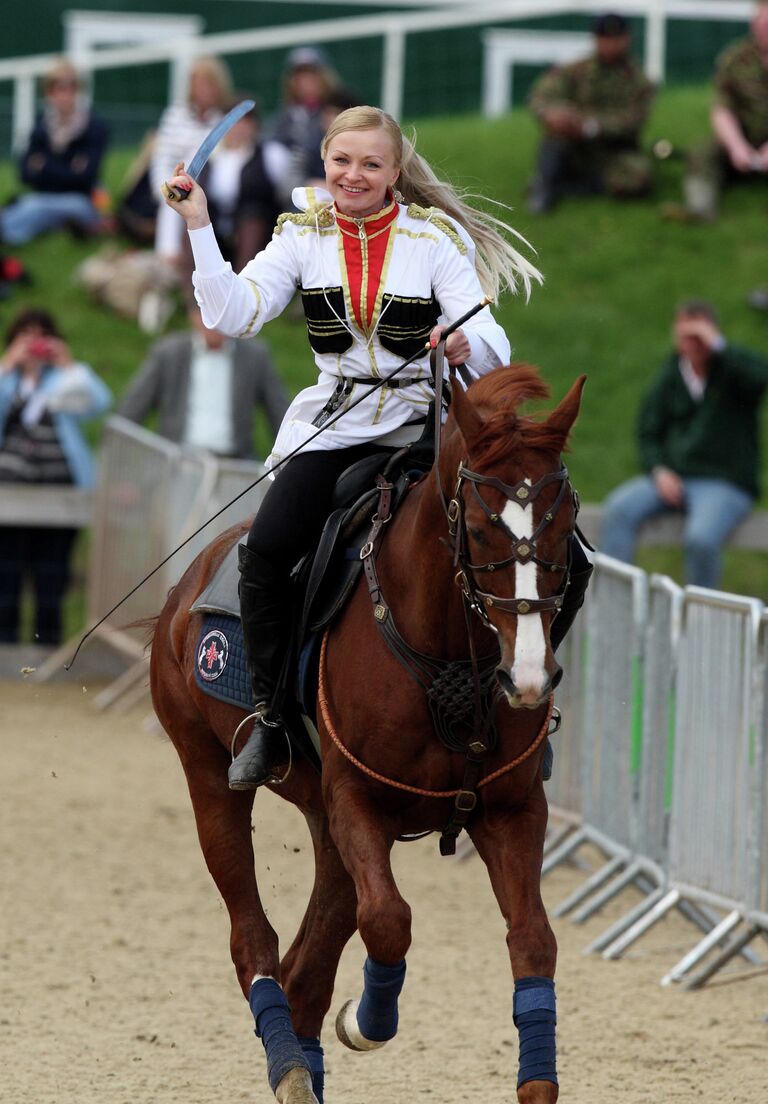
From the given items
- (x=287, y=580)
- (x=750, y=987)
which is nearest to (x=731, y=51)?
(x=750, y=987)

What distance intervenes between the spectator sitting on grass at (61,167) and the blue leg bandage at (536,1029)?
14.3 metres

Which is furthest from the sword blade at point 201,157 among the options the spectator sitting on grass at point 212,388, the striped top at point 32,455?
the striped top at point 32,455

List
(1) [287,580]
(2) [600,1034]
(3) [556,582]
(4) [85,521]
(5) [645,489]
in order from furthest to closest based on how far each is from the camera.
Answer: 1. (4) [85,521]
2. (5) [645,489]
3. (2) [600,1034]
4. (1) [287,580]
5. (3) [556,582]

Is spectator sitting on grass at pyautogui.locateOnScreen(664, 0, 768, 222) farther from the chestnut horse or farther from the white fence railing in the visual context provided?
the chestnut horse

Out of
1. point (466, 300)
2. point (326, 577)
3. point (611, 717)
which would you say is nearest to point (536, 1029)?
point (326, 577)

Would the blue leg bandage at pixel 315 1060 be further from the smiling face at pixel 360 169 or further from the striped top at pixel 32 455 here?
the striped top at pixel 32 455

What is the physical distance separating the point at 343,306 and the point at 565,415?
103 cm

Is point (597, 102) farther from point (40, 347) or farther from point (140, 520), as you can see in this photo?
point (140, 520)

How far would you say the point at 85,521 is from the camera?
14766 millimetres

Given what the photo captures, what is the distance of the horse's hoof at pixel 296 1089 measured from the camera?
581 centimetres

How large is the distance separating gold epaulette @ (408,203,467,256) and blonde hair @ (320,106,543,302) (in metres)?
0.13

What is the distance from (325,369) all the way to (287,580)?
650mm

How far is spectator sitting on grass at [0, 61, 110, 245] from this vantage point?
18609 millimetres

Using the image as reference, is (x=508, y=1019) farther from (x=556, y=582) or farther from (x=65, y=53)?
(x=65, y=53)
